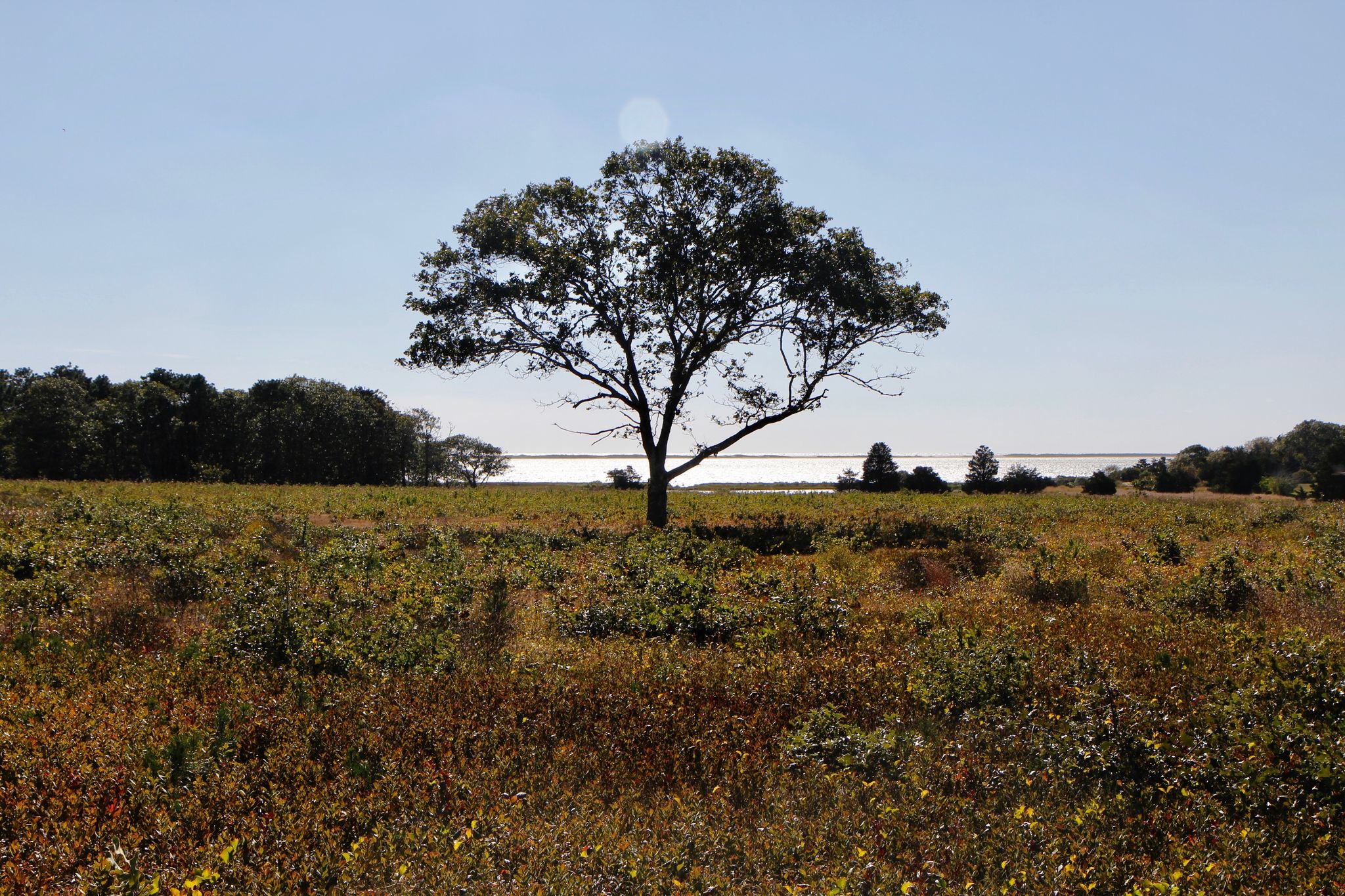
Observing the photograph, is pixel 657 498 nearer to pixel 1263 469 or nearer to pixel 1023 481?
pixel 1023 481

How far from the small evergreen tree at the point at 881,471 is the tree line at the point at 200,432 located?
116 ft

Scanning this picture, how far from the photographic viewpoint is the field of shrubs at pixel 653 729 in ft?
15.1

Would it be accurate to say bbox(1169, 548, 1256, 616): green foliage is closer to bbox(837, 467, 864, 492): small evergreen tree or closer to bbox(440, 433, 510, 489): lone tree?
bbox(837, 467, 864, 492): small evergreen tree

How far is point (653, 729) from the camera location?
6859 millimetres

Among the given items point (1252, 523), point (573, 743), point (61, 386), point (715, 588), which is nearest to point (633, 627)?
point (715, 588)

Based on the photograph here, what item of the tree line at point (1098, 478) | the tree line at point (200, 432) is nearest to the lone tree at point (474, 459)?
the tree line at point (200, 432)

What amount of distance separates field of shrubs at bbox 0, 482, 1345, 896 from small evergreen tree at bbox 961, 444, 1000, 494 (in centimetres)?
3771

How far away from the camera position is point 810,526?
25406 mm

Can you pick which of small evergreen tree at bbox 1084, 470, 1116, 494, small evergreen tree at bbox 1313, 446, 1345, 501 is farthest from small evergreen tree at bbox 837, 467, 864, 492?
small evergreen tree at bbox 1313, 446, 1345, 501

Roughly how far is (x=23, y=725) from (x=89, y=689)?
3.47ft

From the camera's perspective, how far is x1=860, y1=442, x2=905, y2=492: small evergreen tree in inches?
2067

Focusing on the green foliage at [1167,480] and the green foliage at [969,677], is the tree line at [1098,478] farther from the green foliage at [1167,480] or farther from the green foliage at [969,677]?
the green foliage at [969,677]

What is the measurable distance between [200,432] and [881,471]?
54.5 meters

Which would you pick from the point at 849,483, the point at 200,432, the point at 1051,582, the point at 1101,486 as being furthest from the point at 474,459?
the point at 1051,582
